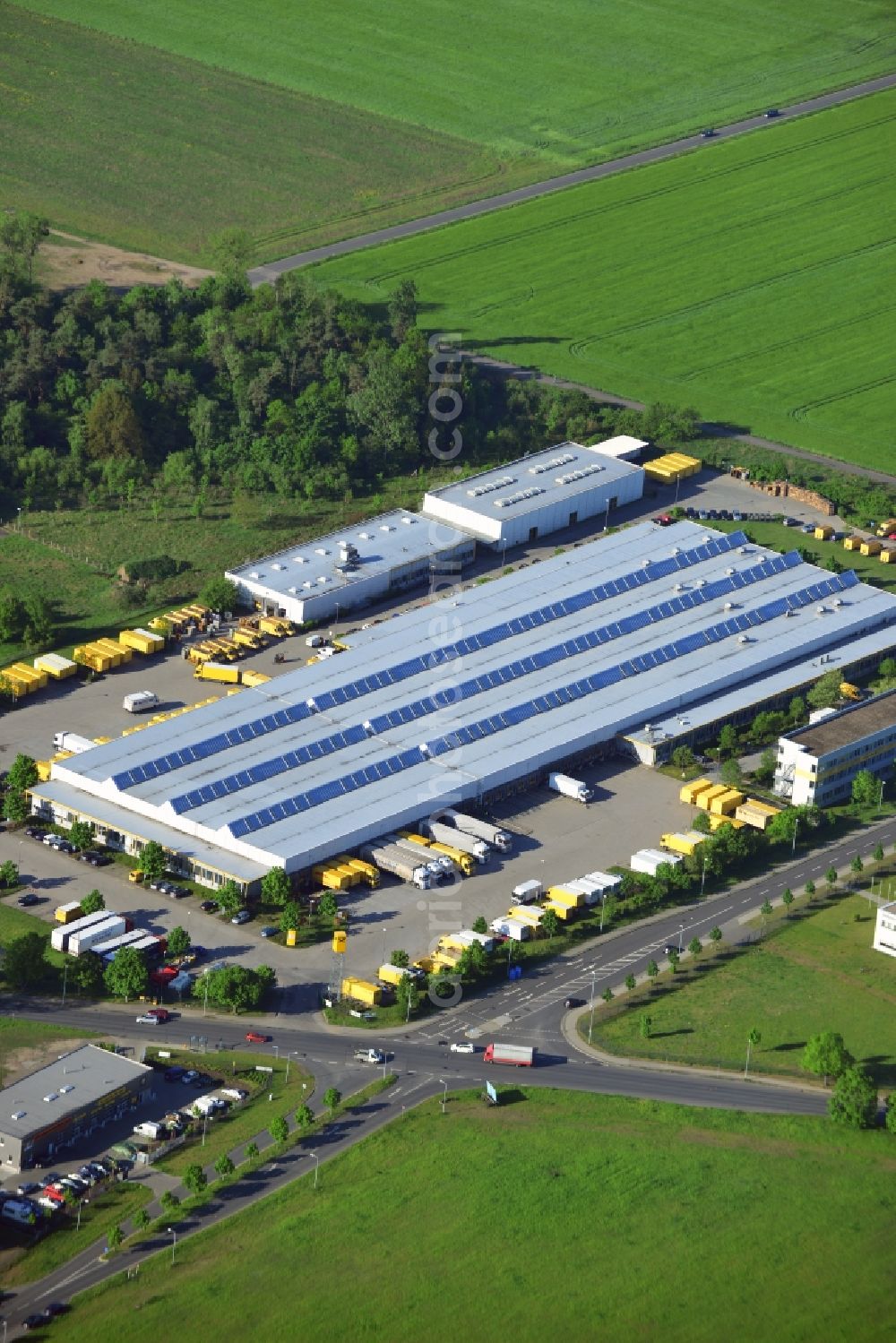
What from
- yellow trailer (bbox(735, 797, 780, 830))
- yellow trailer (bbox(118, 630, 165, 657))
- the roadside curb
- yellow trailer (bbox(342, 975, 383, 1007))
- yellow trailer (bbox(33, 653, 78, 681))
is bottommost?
the roadside curb

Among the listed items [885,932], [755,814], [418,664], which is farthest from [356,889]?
[885,932]

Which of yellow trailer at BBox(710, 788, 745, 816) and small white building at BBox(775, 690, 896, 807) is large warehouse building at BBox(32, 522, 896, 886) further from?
yellow trailer at BBox(710, 788, 745, 816)

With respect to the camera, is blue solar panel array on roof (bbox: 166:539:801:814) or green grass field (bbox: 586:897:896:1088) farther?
blue solar panel array on roof (bbox: 166:539:801:814)

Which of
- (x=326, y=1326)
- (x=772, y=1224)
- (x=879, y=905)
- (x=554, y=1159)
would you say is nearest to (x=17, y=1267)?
(x=326, y=1326)

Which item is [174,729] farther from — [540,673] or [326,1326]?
[326,1326]

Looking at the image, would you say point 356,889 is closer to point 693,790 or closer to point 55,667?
point 693,790

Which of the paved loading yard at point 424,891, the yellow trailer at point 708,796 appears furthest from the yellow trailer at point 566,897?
the yellow trailer at point 708,796

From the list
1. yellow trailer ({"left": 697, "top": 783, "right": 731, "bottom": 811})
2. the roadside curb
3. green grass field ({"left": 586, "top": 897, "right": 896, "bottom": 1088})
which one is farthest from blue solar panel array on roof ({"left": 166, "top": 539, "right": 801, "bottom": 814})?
the roadside curb

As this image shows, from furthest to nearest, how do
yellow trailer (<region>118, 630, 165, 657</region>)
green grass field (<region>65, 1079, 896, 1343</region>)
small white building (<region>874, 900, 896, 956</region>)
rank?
yellow trailer (<region>118, 630, 165, 657</region>), small white building (<region>874, 900, 896, 956</region>), green grass field (<region>65, 1079, 896, 1343</region>)
